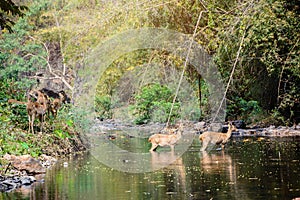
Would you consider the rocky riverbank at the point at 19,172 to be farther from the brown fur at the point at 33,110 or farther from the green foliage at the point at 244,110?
the green foliage at the point at 244,110

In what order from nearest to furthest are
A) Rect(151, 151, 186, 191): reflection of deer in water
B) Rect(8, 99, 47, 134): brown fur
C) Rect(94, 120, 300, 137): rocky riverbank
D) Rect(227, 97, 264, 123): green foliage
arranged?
1. Rect(151, 151, 186, 191): reflection of deer in water
2. Rect(8, 99, 47, 134): brown fur
3. Rect(94, 120, 300, 137): rocky riverbank
4. Rect(227, 97, 264, 123): green foliage

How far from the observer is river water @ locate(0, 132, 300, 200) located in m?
7.29

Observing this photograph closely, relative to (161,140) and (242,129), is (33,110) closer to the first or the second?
(161,140)

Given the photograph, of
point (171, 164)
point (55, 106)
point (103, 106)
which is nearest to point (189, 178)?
point (171, 164)

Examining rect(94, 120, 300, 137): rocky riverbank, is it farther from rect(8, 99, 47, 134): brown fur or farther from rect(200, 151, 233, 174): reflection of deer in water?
rect(8, 99, 47, 134): brown fur

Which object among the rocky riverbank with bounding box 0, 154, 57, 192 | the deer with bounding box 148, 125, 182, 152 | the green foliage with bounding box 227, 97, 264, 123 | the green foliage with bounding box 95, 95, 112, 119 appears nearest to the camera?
the rocky riverbank with bounding box 0, 154, 57, 192

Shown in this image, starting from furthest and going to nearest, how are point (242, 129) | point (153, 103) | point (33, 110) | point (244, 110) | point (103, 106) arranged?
point (103, 106)
point (153, 103)
point (244, 110)
point (242, 129)
point (33, 110)

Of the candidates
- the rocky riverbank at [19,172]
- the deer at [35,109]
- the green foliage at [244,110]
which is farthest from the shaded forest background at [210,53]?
the rocky riverbank at [19,172]

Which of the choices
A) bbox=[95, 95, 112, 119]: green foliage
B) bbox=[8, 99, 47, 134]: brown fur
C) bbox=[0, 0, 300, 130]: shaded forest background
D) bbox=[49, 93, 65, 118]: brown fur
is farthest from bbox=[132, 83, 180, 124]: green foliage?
bbox=[8, 99, 47, 134]: brown fur

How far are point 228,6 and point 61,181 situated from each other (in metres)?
8.02

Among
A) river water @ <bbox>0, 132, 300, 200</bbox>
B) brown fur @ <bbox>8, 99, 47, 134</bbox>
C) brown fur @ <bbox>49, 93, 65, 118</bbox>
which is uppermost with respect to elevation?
brown fur @ <bbox>49, 93, 65, 118</bbox>

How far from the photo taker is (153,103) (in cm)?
2219

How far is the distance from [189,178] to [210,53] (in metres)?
8.72

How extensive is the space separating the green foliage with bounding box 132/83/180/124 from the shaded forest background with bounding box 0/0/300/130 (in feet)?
0.11
